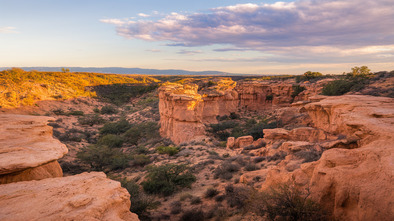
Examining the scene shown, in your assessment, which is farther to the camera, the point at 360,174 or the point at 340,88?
the point at 340,88

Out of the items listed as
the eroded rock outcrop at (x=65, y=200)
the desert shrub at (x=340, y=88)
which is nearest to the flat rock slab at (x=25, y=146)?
the eroded rock outcrop at (x=65, y=200)

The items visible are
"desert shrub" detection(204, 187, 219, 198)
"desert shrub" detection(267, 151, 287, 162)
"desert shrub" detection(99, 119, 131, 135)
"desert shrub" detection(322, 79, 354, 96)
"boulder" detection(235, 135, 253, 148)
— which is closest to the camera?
"desert shrub" detection(204, 187, 219, 198)

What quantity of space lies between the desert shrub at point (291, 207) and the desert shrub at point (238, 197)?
1465mm

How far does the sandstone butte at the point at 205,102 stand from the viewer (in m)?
20.1

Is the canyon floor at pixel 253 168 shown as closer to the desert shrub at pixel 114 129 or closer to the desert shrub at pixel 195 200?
the desert shrub at pixel 195 200

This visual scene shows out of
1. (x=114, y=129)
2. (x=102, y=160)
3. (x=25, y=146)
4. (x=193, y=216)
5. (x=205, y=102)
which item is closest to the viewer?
(x=25, y=146)

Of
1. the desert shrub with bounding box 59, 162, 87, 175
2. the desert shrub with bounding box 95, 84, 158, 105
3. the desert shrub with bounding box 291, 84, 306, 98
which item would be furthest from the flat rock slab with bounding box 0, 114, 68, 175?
the desert shrub with bounding box 95, 84, 158, 105

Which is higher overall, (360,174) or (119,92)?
(360,174)

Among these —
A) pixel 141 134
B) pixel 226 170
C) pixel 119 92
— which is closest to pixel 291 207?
pixel 226 170

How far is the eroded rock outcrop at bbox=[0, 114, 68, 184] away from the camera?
15.2 ft

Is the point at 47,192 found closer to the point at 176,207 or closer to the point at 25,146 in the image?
the point at 25,146

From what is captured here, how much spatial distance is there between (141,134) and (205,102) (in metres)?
9.76

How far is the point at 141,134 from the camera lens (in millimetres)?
25047

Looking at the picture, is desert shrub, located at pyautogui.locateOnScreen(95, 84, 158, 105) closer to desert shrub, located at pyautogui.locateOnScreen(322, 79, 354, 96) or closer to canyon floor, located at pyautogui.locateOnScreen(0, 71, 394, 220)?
canyon floor, located at pyautogui.locateOnScreen(0, 71, 394, 220)
